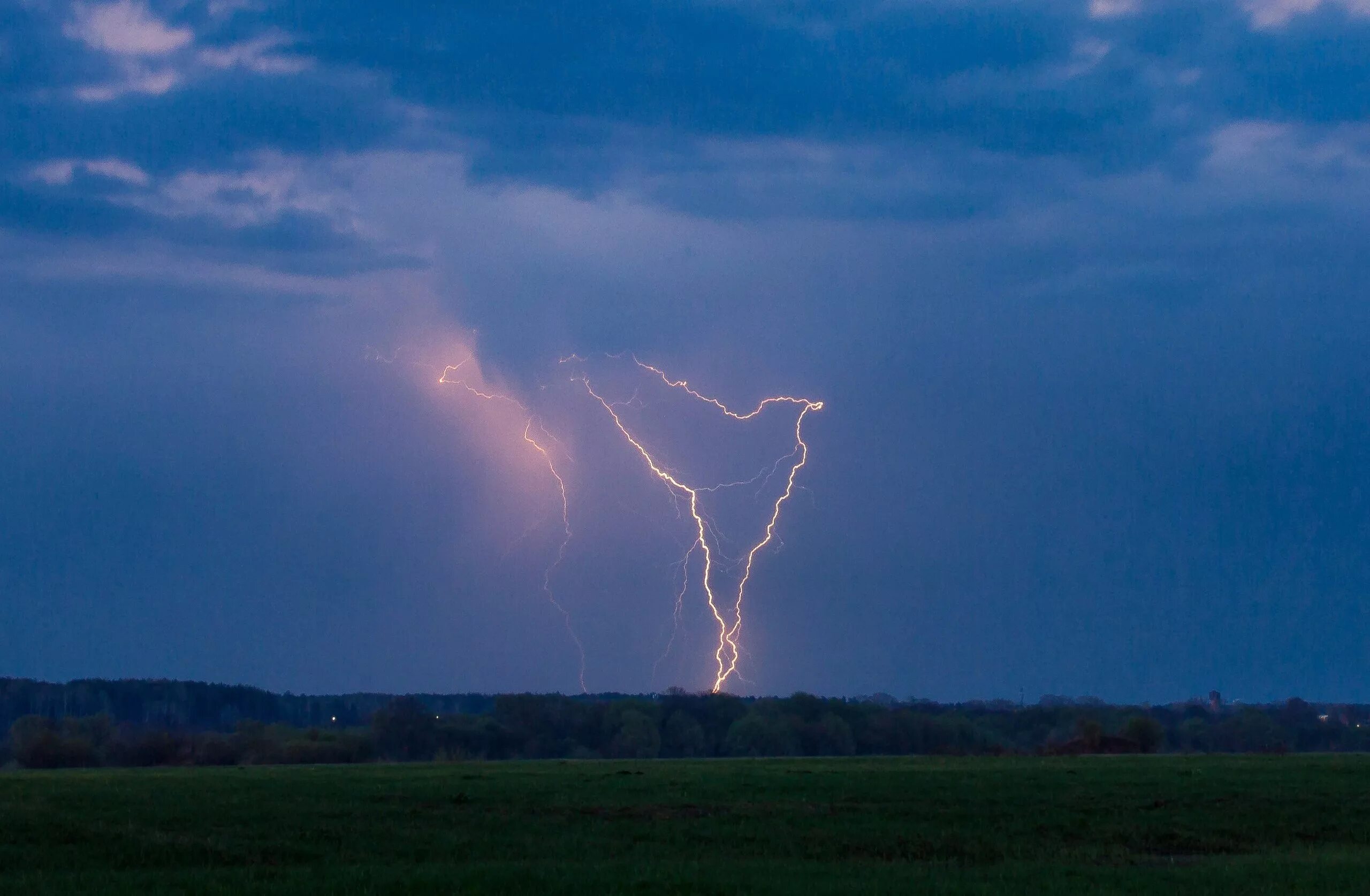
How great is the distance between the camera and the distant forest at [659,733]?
84.7 meters

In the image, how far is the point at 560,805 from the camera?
107ft

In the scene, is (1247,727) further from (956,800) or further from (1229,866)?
(1229,866)

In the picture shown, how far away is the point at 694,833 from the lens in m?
26.8

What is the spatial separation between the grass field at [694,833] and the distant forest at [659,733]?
134 ft

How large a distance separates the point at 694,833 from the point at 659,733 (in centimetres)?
7557

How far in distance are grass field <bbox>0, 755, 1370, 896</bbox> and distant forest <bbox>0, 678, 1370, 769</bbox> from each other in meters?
40.7

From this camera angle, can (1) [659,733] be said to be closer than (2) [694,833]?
No

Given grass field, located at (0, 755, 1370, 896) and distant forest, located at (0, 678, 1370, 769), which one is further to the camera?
distant forest, located at (0, 678, 1370, 769)

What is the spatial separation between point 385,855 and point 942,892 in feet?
31.6

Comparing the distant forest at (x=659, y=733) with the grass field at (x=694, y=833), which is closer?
the grass field at (x=694, y=833)

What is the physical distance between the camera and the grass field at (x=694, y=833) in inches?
767

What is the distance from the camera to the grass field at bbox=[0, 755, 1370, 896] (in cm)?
1948

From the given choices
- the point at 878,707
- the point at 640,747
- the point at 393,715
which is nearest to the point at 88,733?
the point at 393,715

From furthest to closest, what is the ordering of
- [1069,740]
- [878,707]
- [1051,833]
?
[878,707] < [1069,740] < [1051,833]
